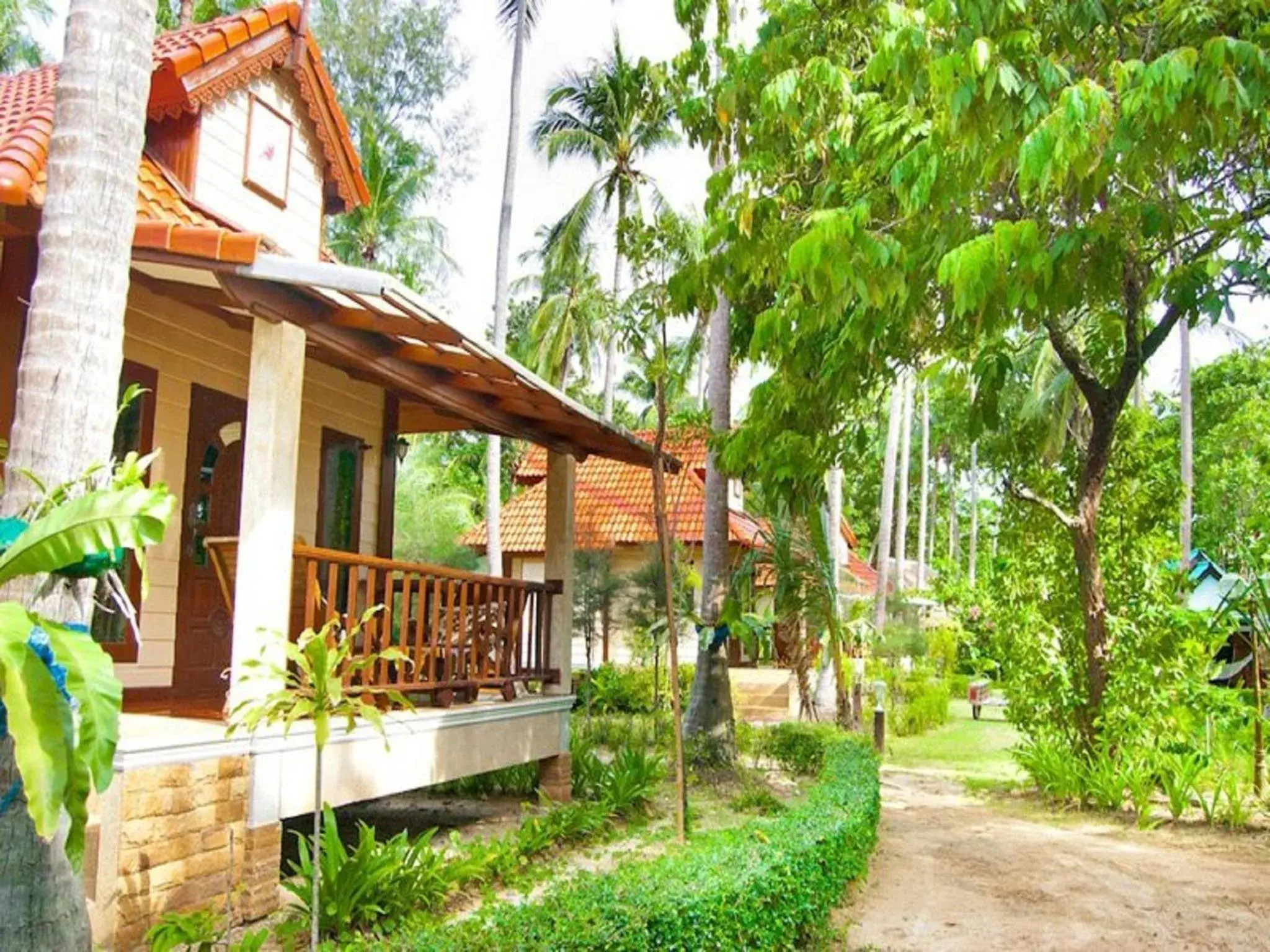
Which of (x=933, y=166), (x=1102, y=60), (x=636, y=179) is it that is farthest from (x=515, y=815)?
(x=636, y=179)

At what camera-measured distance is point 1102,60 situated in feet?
19.9

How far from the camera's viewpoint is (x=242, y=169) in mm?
9664

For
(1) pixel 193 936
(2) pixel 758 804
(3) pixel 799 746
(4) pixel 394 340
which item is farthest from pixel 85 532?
(3) pixel 799 746

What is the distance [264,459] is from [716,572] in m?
7.87

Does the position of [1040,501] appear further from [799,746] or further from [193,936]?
[193,936]

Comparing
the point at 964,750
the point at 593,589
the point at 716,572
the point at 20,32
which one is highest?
the point at 20,32

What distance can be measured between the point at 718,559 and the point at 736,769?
2.44 metres

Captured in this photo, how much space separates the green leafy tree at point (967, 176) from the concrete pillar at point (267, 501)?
2689 millimetres

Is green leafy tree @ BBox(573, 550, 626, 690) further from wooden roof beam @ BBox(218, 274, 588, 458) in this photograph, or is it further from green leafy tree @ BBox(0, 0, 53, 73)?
green leafy tree @ BBox(0, 0, 53, 73)

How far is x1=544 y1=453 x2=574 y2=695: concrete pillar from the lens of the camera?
9.98 metres

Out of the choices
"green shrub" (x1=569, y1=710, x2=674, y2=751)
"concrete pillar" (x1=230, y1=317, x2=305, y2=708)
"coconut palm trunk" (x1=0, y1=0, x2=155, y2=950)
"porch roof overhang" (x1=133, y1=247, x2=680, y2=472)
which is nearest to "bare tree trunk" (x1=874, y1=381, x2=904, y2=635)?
"green shrub" (x1=569, y1=710, x2=674, y2=751)

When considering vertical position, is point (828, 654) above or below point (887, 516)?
below

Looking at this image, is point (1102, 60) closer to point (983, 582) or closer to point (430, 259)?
point (983, 582)

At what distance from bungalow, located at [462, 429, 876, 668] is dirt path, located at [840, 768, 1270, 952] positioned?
10771 mm
